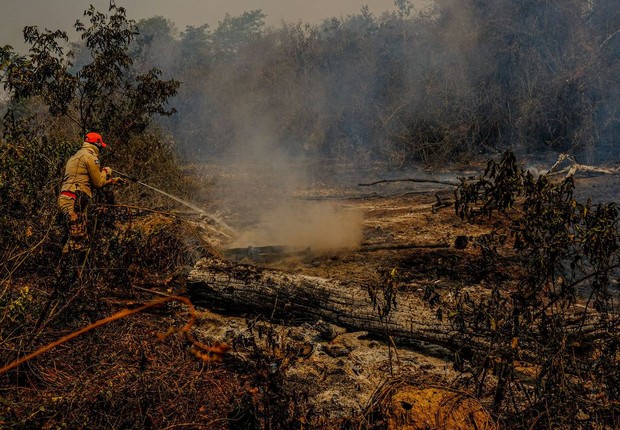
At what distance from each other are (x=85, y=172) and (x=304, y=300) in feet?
9.63

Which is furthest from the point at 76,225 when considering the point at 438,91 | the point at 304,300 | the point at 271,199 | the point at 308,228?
the point at 438,91

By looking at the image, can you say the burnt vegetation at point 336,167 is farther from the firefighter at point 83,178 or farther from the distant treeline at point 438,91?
the firefighter at point 83,178

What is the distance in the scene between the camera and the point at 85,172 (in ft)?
15.7

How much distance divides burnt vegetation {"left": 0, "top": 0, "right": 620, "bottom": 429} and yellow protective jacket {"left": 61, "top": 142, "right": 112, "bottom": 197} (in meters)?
0.24

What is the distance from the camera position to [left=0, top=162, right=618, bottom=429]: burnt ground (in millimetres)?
2791

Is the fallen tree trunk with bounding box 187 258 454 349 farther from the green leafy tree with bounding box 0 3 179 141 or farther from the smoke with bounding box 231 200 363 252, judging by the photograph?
the green leafy tree with bounding box 0 3 179 141

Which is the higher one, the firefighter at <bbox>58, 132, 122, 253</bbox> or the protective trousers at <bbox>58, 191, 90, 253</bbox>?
the firefighter at <bbox>58, 132, 122, 253</bbox>

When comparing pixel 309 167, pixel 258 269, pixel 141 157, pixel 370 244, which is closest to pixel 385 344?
pixel 258 269

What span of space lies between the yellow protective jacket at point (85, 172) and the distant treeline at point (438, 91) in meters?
7.50

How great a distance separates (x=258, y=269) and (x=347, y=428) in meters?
1.93

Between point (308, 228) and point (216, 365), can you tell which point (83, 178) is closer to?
point (216, 365)

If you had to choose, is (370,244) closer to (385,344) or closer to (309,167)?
(385,344)

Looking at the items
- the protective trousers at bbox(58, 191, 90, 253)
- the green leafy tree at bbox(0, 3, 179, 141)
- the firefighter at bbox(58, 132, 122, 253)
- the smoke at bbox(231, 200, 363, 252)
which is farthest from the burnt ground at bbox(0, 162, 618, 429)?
the green leafy tree at bbox(0, 3, 179, 141)

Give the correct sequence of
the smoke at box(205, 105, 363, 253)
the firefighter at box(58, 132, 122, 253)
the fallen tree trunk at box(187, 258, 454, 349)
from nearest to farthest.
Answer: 1. the fallen tree trunk at box(187, 258, 454, 349)
2. the firefighter at box(58, 132, 122, 253)
3. the smoke at box(205, 105, 363, 253)
